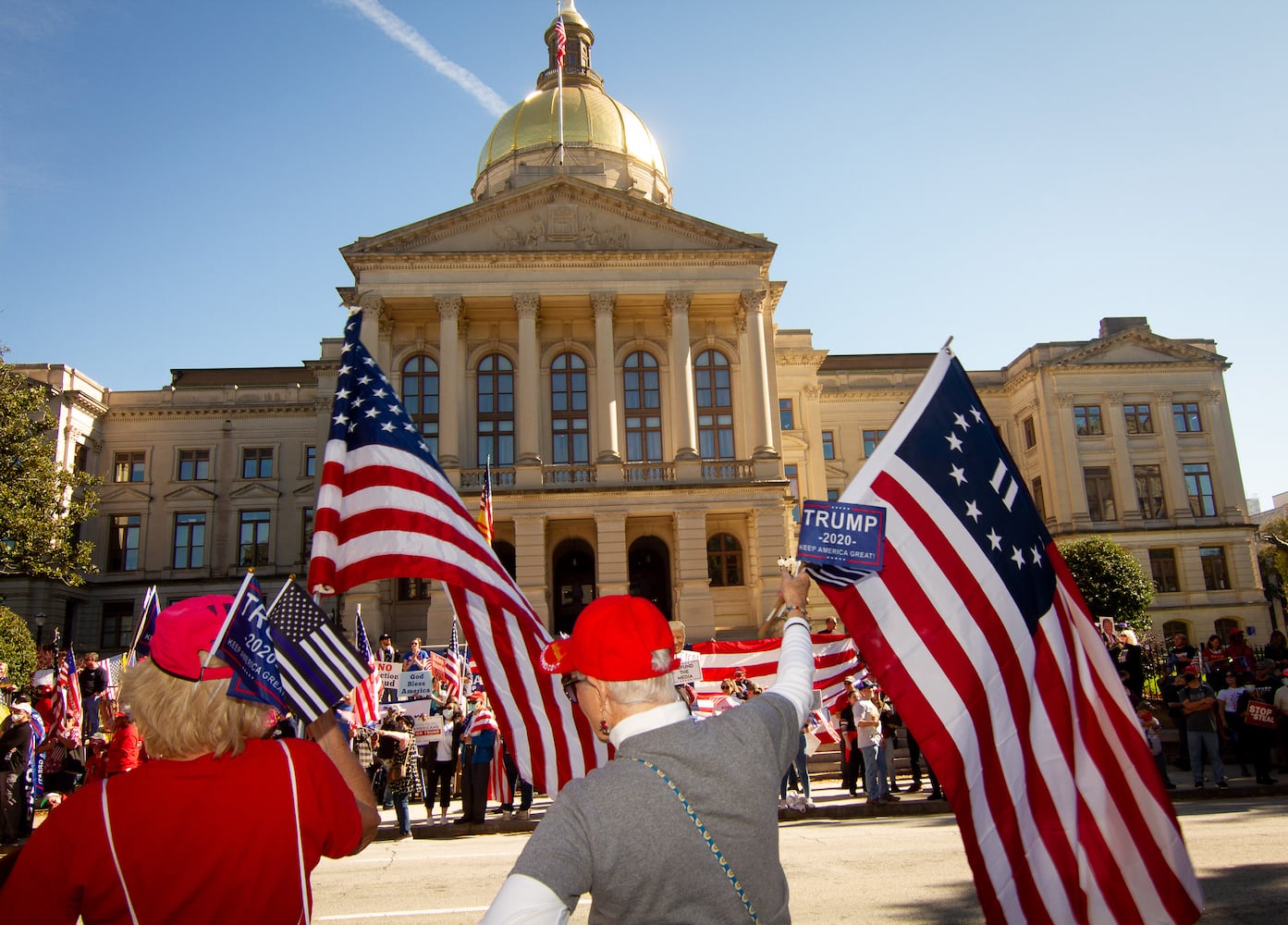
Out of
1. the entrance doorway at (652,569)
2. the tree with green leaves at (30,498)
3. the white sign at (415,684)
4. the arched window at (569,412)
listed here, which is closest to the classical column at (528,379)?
the arched window at (569,412)

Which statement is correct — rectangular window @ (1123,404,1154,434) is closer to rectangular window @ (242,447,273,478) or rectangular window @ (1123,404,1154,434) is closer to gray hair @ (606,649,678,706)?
rectangular window @ (242,447,273,478)

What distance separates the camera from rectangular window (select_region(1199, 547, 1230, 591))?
5575 centimetres

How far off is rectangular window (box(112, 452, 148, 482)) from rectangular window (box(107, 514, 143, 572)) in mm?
2203

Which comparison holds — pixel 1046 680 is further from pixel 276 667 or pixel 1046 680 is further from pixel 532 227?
pixel 532 227

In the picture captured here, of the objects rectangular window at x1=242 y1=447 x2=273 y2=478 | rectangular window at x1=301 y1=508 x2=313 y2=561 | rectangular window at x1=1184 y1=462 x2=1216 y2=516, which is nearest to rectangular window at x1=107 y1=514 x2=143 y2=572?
rectangular window at x1=242 y1=447 x2=273 y2=478

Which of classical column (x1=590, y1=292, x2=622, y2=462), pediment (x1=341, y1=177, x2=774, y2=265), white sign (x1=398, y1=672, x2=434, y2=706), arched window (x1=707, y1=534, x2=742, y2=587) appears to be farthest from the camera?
arched window (x1=707, y1=534, x2=742, y2=587)

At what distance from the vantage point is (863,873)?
9188 millimetres

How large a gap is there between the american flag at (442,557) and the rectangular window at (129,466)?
53672 mm

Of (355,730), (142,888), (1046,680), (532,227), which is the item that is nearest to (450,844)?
(355,730)

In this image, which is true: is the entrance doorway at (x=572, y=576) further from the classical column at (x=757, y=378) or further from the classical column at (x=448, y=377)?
the classical column at (x=757, y=378)

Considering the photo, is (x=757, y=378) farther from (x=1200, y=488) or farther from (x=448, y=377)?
(x=1200, y=488)

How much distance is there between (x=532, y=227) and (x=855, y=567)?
3988cm

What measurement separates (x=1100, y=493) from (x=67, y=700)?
54.5 m

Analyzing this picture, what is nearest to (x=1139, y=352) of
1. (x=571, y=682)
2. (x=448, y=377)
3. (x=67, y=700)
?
(x=448, y=377)
